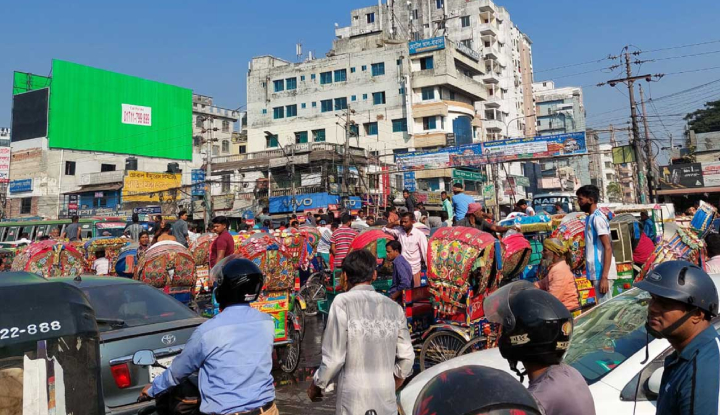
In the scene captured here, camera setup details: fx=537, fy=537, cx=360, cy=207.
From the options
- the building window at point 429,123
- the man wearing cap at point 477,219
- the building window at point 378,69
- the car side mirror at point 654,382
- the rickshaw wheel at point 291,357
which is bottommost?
the rickshaw wheel at point 291,357

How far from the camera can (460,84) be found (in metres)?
51.8

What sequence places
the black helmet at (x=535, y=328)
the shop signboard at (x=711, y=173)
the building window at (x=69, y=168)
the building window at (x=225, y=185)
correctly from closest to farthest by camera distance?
the black helmet at (x=535, y=328) < the shop signboard at (x=711, y=173) < the building window at (x=225, y=185) < the building window at (x=69, y=168)

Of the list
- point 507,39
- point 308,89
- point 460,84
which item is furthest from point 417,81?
point 507,39

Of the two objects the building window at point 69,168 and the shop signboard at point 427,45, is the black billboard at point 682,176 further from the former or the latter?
the building window at point 69,168

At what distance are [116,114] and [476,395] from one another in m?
60.3

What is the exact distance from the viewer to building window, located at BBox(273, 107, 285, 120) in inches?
2212

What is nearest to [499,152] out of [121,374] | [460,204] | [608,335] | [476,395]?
[460,204]

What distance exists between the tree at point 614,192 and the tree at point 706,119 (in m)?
26.1

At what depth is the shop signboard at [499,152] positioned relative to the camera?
27391mm

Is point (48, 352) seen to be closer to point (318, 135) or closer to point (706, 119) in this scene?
point (318, 135)

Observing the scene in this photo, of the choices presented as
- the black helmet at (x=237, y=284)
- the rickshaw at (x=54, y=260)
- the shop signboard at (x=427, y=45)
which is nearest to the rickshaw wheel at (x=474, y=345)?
the black helmet at (x=237, y=284)

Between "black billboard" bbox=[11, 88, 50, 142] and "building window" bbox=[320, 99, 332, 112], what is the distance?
25467 millimetres

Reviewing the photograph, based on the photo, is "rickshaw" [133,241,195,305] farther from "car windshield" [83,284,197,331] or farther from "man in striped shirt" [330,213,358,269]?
"car windshield" [83,284,197,331]

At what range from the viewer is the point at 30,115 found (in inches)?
2002
